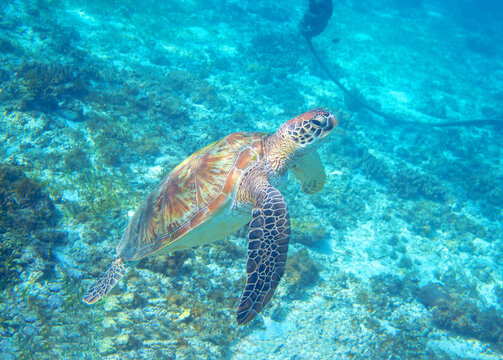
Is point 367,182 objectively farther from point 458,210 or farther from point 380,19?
point 380,19

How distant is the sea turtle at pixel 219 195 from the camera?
3.10 m

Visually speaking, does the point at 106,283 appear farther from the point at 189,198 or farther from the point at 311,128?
the point at 311,128

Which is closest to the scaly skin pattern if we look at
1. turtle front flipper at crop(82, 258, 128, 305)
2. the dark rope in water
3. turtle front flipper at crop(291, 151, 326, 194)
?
turtle front flipper at crop(291, 151, 326, 194)

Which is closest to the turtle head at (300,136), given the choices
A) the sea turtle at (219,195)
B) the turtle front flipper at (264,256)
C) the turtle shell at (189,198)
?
the sea turtle at (219,195)

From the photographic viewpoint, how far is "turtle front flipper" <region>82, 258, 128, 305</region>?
3.07m

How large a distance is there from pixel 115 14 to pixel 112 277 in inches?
A: 589

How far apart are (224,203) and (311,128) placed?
160cm

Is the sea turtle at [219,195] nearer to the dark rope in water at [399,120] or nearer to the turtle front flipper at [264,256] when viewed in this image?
the turtle front flipper at [264,256]

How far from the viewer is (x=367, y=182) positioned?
7.84 m

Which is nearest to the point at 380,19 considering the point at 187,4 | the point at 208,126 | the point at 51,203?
the point at 187,4

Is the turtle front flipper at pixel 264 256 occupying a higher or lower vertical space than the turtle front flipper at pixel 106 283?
higher

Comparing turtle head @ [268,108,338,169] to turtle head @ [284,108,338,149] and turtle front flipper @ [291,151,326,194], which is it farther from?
turtle front flipper @ [291,151,326,194]

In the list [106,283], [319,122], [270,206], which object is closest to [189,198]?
[270,206]

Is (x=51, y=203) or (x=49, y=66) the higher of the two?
(x=49, y=66)
